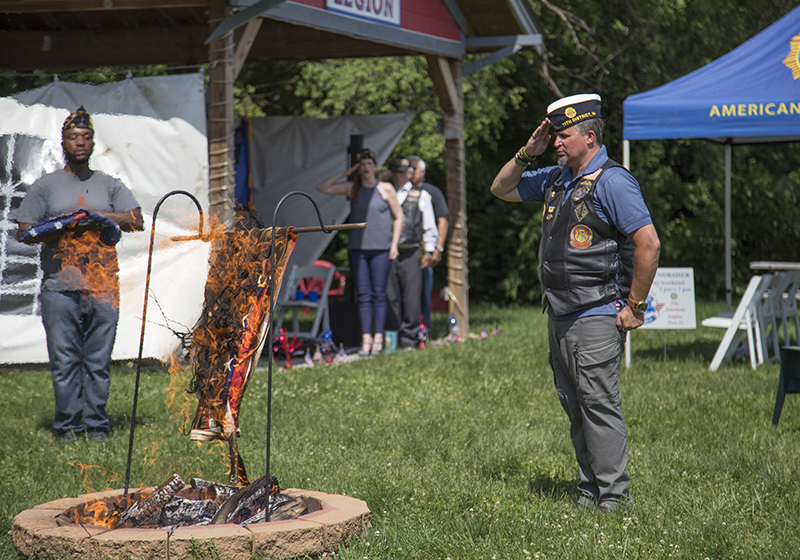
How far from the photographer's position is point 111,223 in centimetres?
568

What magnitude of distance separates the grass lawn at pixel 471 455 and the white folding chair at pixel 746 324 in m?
0.23

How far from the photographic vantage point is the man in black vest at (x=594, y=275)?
4137 millimetres

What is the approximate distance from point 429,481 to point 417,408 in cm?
192

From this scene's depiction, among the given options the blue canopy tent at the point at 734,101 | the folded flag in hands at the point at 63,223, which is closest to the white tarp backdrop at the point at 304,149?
the blue canopy tent at the point at 734,101

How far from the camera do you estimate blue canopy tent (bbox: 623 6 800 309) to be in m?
7.80

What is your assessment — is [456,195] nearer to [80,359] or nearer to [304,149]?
[304,149]

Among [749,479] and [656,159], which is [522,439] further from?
[656,159]

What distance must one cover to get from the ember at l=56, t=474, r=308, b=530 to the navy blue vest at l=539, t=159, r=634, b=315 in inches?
65.9

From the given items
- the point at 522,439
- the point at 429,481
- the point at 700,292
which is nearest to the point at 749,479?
the point at 522,439

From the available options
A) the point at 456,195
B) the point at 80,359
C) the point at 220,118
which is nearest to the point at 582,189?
the point at 80,359

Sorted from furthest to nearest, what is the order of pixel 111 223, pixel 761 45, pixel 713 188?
pixel 713 188 < pixel 761 45 < pixel 111 223

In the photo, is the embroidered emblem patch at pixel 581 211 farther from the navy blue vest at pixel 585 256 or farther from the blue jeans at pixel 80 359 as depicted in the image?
the blue jeans at pixel 80 359

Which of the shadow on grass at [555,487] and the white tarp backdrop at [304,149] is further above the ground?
the white tarp backdrop at [304,149]

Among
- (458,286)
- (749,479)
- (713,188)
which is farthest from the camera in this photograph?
(713,188)
